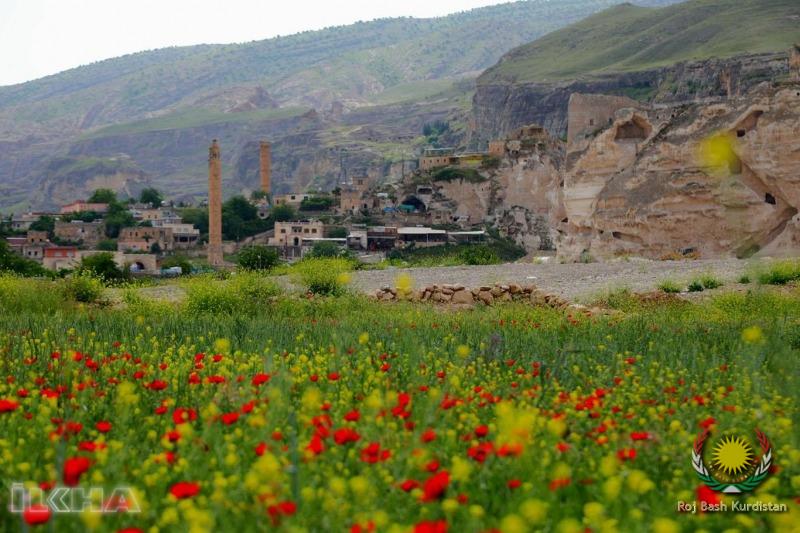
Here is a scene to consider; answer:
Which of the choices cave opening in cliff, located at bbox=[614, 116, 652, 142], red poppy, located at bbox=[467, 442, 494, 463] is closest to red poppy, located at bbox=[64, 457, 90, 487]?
red poppy, located at bbox=[467, 442, 494, 463]

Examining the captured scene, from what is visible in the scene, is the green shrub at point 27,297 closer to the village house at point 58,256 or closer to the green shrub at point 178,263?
the green shrub at point 178,263

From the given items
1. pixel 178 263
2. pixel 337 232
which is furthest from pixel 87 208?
pixel 178 263

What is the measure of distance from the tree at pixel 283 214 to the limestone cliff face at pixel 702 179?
5940cm

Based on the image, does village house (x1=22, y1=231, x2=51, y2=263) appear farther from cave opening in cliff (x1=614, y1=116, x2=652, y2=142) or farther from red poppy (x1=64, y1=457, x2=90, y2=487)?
red poppy (x1=64, y1=457, x2=90, y2=487)

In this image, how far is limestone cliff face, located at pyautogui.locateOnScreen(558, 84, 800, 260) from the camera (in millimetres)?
25906

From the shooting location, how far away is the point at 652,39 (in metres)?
132

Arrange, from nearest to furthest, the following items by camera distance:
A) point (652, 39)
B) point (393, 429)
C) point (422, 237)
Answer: point (393, 429), point (422, 237), point (652, 39)

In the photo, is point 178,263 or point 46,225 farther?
point 46,225

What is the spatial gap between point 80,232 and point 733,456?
285 ft

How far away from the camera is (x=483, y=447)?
14.8ft

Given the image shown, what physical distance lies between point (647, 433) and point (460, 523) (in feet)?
4.08

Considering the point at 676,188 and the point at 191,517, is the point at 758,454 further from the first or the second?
the point at 676,188

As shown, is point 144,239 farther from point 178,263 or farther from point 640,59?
point 640,59

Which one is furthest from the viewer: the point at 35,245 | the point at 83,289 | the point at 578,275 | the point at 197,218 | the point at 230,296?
the point at 197,218
